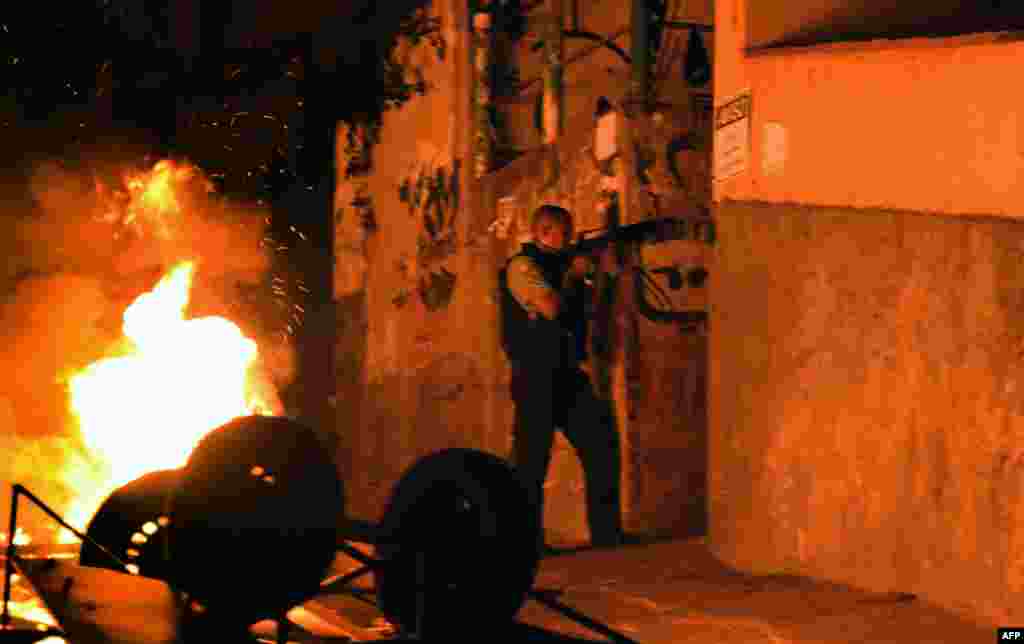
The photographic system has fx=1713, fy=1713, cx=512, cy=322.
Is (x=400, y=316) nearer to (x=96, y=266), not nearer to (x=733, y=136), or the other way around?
(x=96, y=266)

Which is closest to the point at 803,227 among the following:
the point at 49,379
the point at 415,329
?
the point at 415,329

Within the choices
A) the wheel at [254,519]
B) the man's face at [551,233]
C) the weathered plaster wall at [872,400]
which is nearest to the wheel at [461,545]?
the wheel at [254,519]

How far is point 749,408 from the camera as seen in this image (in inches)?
328

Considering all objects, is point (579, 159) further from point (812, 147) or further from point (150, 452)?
point (150, 452)

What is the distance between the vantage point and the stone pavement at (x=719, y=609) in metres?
6.96

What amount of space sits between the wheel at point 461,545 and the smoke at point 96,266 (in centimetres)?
917

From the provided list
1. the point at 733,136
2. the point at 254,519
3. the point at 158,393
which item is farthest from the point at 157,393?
the point at 254,519

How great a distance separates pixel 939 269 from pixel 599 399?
9.42 feet

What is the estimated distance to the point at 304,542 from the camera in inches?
238

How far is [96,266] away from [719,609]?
32.8 ft

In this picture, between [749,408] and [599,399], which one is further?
[599,399]

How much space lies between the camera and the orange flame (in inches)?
462

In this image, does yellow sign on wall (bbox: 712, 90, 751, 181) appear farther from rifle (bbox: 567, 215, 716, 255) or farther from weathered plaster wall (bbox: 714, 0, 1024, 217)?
rifle (bbox: 567, 215, 716, 255)

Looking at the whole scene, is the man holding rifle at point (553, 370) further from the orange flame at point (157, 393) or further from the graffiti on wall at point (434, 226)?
the graffiti on wall at point (434, 226)
